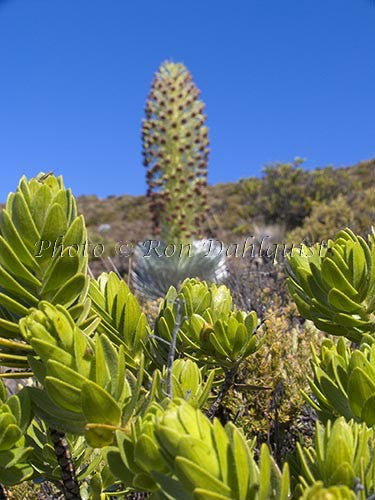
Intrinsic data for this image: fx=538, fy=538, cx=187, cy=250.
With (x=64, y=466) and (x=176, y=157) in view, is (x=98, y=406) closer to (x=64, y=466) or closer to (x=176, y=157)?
(x=64, y=466)

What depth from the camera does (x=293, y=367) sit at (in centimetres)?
148

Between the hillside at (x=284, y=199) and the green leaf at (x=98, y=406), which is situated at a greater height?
the hillside at (x=284, y=199)

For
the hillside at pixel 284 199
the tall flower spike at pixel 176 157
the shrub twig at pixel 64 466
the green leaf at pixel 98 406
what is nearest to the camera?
the green leaf at pixel 98 406

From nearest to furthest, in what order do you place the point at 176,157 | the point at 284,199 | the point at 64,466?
the point at 64,466, the point at 176,157, the point at 284,199

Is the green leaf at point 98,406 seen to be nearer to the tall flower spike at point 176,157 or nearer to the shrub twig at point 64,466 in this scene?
the shrub twig at point 64,466

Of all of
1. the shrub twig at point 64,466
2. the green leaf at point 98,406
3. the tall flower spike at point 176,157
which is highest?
the tall flower spike at point 176,157

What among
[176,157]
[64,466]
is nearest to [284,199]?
[176,157]

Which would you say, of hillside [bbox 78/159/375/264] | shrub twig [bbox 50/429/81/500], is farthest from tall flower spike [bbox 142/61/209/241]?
shrub twig [bbox 50/429/81/500]

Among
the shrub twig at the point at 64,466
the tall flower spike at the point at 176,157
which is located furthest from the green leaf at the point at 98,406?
the tall flower spike at the point at 176,157

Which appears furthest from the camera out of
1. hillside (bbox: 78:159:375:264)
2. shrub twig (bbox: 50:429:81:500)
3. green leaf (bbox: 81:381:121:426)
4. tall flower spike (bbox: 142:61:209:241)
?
hillside (bbox: 78:159:375:264)

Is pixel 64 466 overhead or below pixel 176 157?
below

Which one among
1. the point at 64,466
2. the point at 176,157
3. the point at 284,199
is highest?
the point at 284,199

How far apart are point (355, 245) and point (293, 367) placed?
717mm

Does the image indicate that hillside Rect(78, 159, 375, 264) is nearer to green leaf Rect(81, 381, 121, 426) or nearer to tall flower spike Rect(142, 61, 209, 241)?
tall flower spike Rect(142, 61, 209, 241)
